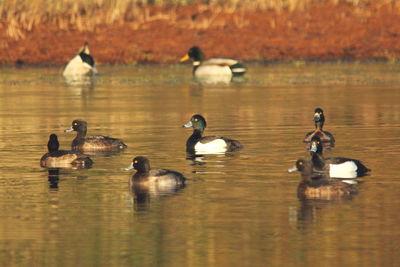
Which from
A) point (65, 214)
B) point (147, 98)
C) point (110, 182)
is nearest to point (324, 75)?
point (147, 98)

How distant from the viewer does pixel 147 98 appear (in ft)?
129

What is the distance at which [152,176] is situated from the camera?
20094 millimetres

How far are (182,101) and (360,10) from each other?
2346cm

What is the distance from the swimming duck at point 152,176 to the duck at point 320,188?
2.02 meters

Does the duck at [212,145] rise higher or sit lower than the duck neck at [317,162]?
higher

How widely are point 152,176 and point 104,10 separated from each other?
4126 centimetres

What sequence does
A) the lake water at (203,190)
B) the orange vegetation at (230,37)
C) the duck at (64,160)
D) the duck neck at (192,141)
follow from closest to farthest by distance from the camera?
the lake water at (203,190) → the duck at (64,160) → the duck neck at (192,141) → the orange vegetation at (230,37)

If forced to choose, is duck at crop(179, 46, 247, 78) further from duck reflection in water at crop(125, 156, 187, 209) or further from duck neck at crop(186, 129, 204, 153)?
duck reflection in water at crop(125, 156, 187, 209)

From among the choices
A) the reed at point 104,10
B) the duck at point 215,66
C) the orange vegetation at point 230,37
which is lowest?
the duck at point 215,66

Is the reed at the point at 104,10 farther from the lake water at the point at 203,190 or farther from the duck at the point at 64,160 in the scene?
the duck at the point at 64,160

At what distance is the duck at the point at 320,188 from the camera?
18.9 meters

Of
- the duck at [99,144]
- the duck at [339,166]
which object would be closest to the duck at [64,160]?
the duck at [99,144]

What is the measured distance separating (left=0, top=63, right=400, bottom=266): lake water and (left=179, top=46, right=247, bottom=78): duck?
8961 mm

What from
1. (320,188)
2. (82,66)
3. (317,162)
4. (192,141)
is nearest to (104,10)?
(82,66)
